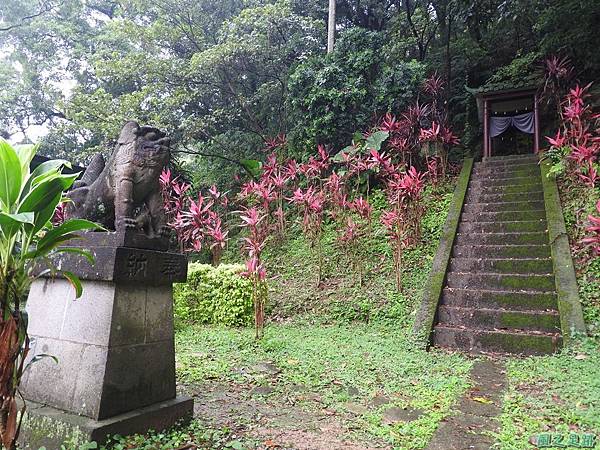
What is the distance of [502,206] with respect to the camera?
680cm

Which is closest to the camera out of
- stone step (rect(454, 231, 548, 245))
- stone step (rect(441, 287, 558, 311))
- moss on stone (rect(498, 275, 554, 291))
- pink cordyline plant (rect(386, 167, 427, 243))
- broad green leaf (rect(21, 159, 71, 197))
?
broad green leaf (rect(21, 159, 71, 197))

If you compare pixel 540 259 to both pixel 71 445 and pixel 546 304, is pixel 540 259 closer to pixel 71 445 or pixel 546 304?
pixel 546 304

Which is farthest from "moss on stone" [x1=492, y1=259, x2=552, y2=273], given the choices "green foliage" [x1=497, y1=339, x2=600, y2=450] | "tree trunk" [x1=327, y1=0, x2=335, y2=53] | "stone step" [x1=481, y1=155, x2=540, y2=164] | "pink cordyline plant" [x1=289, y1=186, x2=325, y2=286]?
"tree trunk" [x1=327, y1=0, x2=335, y2=53]

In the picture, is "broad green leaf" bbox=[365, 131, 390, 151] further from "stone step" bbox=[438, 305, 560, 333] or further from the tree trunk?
"stone step" bbox=[438, 305, 560, 333]

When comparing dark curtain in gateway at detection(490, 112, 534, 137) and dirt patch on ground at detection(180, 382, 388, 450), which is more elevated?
dark curtain in gateway at detection(490, 112, 534, 137)

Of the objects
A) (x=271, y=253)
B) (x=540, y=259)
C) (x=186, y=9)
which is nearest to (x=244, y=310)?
(x=271, y=253)

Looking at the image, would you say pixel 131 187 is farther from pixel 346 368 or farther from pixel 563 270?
pixel 563 270

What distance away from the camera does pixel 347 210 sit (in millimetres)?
8023

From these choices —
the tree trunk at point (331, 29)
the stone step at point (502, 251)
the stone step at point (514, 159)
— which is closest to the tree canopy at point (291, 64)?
the tree trunk at point (331, 29)

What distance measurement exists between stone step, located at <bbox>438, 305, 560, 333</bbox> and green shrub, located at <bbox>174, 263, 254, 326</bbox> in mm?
2658

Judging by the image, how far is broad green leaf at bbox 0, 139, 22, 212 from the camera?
1.68m

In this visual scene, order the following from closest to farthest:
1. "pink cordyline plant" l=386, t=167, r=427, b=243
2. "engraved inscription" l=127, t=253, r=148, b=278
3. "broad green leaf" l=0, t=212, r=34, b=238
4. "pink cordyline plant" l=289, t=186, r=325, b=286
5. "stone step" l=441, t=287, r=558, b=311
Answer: "broad green leaf" l=0, t=212, r=34, b=238 < "engraved inscription" l=127, t=253, r=148, b=278 < "stone step" l=441, t=287, r=558, b=311 < "pink cordyline plant" l=386, t=167, r=427, b=243 < "pink cordyline plant" l=289, t=186, r=325, b=286

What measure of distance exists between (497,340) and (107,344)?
385 cm

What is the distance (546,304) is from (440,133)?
5017mm
